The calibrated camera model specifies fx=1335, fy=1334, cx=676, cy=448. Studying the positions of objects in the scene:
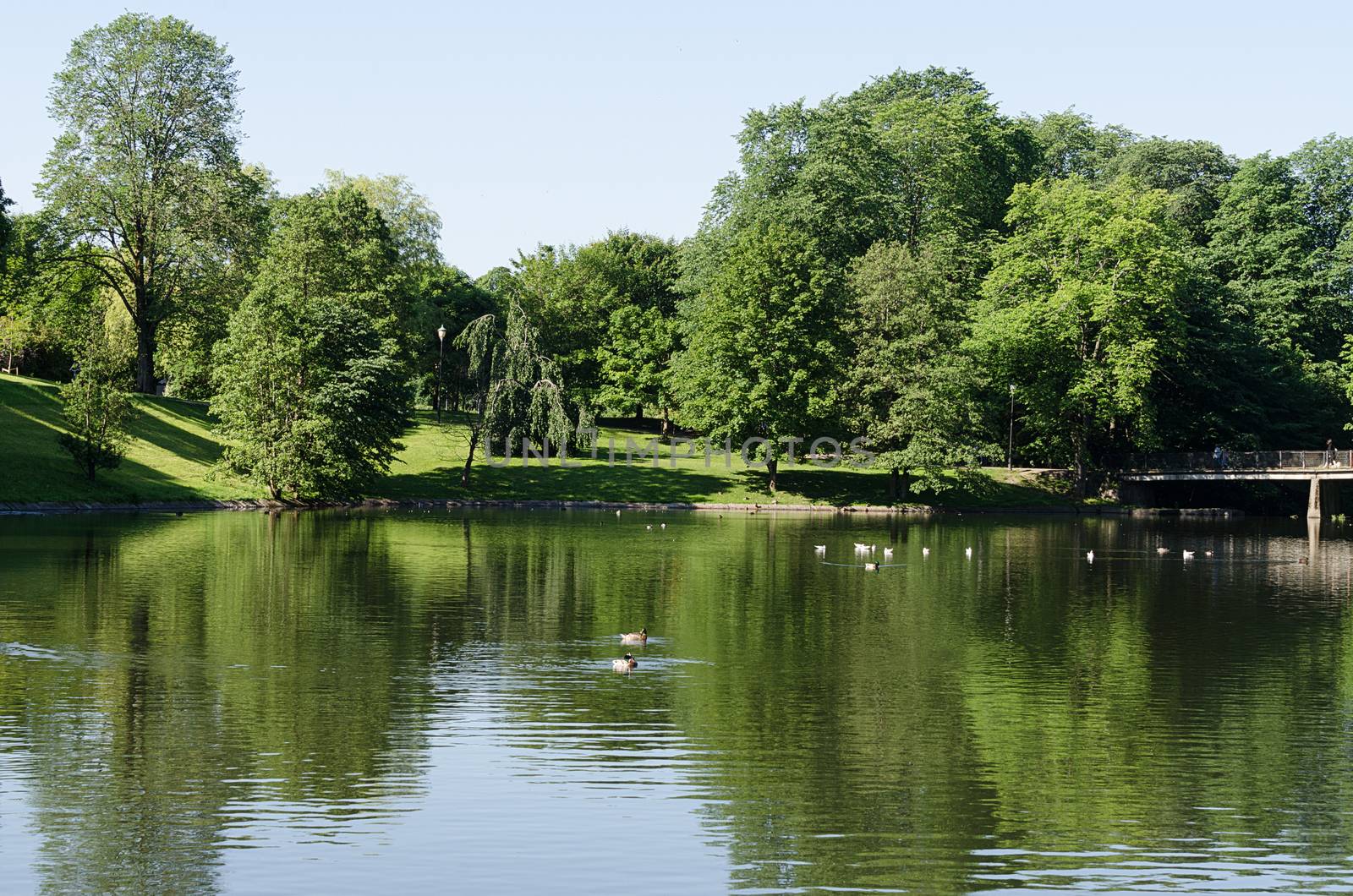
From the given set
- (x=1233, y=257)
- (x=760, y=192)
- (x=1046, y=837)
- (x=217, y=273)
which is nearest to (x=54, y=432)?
(x=217, y=273)

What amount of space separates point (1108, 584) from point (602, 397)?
65162 mm

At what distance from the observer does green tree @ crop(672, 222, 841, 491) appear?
281 ft

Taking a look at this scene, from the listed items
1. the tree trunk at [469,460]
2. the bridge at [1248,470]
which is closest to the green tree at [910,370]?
the bridge at [1248,470]

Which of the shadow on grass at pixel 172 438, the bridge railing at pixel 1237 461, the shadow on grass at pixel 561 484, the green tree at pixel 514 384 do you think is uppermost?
the green tree at pixel 514 384

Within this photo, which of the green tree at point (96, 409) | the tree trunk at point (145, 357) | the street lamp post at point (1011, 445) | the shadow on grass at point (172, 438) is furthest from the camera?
the street lamp post at point (1011, 445)

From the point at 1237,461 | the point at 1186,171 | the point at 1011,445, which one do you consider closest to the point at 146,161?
the point at 1011,445

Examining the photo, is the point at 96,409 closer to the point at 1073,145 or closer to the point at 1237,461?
the point at 1237,461

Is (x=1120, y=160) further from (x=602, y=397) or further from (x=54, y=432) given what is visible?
(x=54, y=432)

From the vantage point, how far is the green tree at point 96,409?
2680 inches

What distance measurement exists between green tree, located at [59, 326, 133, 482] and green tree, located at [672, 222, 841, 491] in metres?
35.7

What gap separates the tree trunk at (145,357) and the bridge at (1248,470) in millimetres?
65272

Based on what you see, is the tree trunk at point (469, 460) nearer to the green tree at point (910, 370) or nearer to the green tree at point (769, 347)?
the green tree at point (769, 347)

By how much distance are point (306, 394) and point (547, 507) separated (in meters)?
15.7

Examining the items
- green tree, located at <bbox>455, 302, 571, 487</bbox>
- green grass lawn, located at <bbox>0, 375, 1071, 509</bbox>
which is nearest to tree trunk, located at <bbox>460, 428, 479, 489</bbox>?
green tree, located at <bbox>455, 302, 571, 487</bbox>
